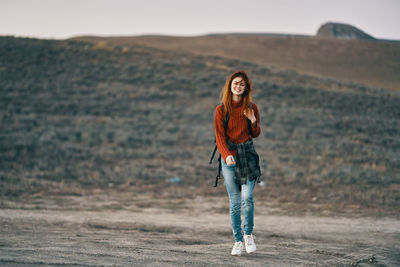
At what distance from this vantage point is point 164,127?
20906mm

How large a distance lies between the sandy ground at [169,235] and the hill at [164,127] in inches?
78.2

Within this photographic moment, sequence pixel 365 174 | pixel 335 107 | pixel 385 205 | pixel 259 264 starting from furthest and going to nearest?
pixel 335 107, pixel 365 174, pixel 385 205, pixel 259 264

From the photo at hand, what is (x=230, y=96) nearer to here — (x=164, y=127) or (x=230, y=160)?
(x=230, y=160)

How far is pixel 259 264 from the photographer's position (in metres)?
4.71

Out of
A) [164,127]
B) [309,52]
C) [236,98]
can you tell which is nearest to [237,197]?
[236,98]

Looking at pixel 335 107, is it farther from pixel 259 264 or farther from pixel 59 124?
pixel 259 264

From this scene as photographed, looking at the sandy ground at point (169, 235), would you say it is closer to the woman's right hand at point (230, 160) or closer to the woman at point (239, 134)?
the woman at point (239, 134)

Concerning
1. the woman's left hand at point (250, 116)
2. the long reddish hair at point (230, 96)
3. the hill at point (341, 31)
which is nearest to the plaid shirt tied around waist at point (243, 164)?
the woman's left hand at point (250, 116)

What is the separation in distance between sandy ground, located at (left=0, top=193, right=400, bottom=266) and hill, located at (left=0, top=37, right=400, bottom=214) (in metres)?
1.99

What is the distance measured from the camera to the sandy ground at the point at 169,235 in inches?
193

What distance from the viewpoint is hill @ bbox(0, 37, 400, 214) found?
1379 cm

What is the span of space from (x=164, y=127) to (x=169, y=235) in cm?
1365

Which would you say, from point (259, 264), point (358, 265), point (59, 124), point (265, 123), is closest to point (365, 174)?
point (265, 123)

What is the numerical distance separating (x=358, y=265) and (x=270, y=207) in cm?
598
